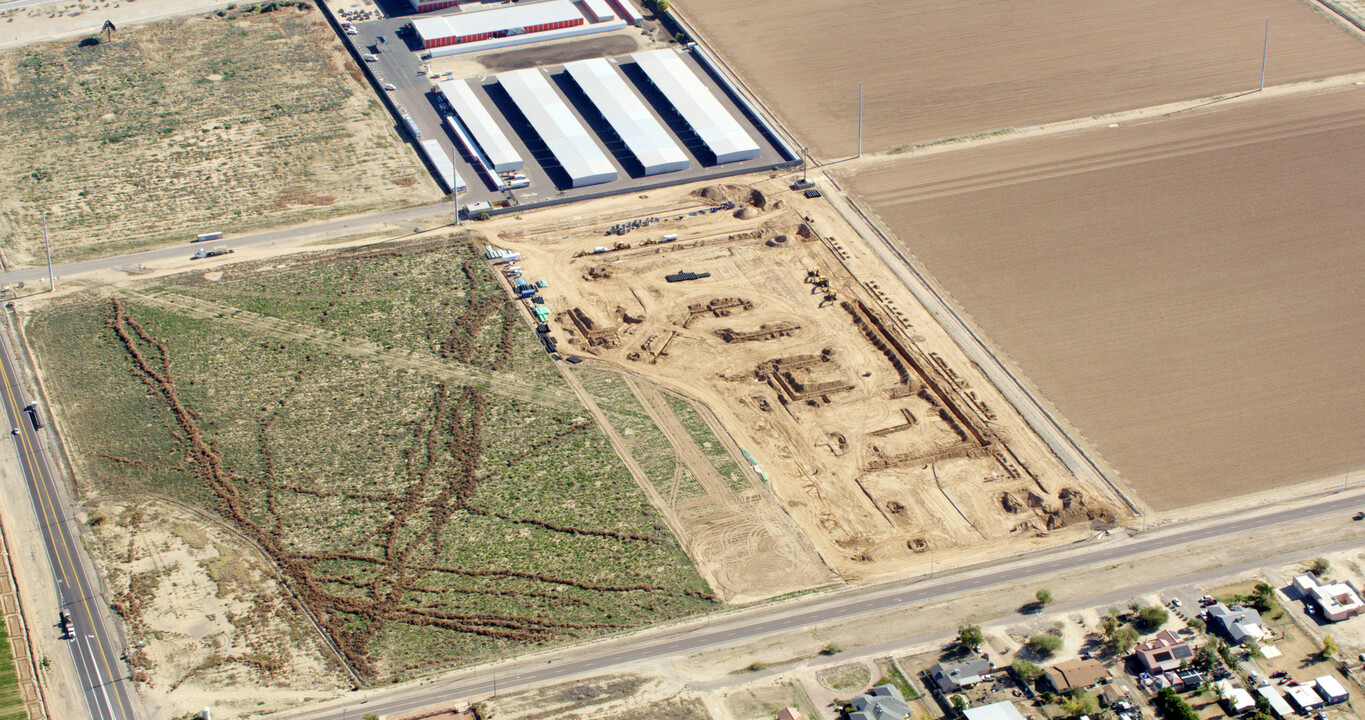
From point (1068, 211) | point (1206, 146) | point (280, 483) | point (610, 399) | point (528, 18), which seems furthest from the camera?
point (528, 18)

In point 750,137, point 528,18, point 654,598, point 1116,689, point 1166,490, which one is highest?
point 528,18

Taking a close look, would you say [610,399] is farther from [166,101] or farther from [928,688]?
[166,101]

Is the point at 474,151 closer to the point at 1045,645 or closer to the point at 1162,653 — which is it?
the point at 1045,645

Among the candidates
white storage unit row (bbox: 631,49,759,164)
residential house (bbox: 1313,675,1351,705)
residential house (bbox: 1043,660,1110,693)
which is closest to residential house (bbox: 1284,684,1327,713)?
residential house (bbox: 1313,675,1351,705)

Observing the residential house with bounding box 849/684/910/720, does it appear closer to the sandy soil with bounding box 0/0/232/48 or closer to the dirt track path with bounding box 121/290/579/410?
the dirt track path with bounding box 121/290/579/410

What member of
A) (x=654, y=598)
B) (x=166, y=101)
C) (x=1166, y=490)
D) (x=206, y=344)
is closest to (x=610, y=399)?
(x=654, y=598)
